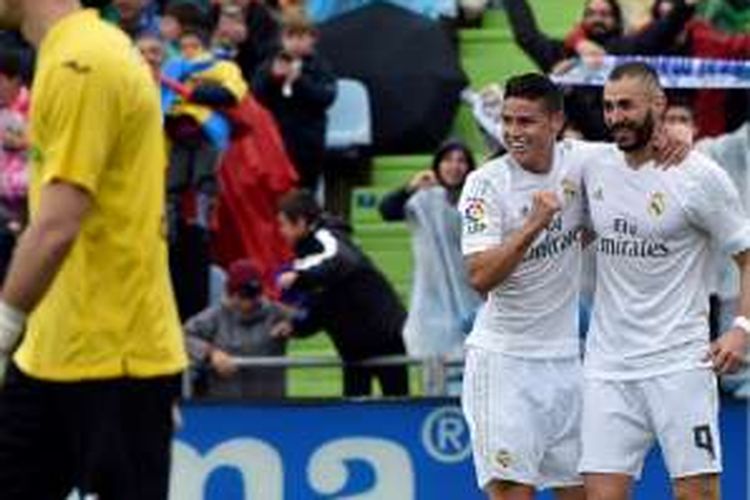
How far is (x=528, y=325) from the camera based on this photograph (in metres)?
10.4

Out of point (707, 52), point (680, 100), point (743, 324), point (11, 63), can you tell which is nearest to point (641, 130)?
point (743, 324)

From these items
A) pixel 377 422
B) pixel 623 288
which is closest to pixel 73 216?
pixel 623 288

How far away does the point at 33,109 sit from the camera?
23.4 ft

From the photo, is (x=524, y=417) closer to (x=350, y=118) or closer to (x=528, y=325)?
(x=528, y=325)

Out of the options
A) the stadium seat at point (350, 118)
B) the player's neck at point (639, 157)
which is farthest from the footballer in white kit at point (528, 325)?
the stadium seat at point (350, 118)

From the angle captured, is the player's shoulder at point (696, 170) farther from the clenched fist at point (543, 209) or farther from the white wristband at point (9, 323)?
the white wristband at point (9, 323)

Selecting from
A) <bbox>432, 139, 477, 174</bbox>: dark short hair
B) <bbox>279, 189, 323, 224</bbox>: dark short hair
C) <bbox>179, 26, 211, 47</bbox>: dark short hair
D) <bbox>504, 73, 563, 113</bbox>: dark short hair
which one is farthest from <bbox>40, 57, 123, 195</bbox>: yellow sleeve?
<bbox>179, 26, 211, 47</bbox>: dark short hair

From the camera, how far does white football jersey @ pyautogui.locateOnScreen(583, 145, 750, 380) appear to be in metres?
10.2

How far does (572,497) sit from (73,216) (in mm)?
4014

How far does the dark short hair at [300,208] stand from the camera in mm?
13234

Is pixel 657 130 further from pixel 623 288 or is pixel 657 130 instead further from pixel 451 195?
pixel 451 195

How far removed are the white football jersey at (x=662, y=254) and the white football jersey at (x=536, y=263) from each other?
195 millimetres

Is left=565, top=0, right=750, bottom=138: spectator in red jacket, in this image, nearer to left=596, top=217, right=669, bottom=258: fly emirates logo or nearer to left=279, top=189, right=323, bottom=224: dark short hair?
left=279, top=189, right=323, bottom=224: dark short hair

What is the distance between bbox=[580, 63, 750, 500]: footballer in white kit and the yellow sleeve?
3.48m
